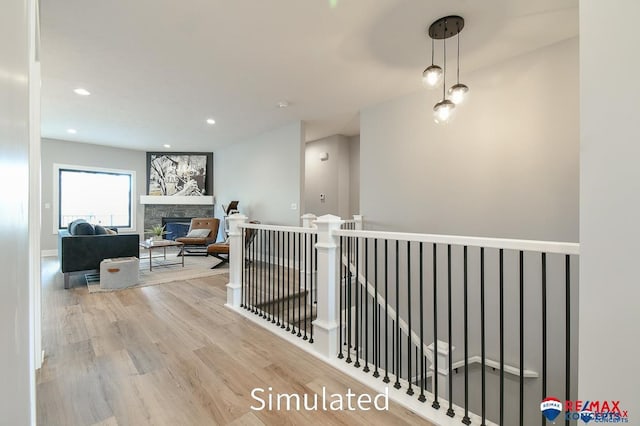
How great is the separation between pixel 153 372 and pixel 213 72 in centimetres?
307

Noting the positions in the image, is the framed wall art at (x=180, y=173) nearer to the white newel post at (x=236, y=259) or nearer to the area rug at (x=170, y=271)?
the area rug at (x=170, y=271)

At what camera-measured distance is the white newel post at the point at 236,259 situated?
9.87 feet

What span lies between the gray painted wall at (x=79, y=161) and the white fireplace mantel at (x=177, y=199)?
309 mm

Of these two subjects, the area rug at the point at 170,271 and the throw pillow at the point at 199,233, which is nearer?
the area rug at the point at 170,271

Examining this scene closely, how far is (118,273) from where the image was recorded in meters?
3.73

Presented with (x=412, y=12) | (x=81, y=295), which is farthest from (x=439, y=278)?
(x=81, y=295)

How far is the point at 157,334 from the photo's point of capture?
7.79 ft

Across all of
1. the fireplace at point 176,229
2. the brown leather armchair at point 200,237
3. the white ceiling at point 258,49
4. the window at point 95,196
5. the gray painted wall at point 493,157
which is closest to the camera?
the white ceiling at point 258,49

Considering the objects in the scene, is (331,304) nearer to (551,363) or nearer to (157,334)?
(157,334)

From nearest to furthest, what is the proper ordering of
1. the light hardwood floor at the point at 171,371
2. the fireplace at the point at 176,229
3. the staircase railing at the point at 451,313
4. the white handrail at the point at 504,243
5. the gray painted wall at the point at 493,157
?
1. the white handrail at the point at 504,243
2. the light hardwood floor at the point at 171,371
3. the staircase railing at the point at 451,313
4. the gray painted wall at the point at 493,157
5. the fireplace at the point at 176,229

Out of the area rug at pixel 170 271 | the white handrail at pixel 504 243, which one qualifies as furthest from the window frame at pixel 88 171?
the white handrail at pixel 504 243

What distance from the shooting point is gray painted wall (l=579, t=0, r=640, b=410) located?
28.7 inches

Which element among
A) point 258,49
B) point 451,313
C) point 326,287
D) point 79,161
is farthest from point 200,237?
point 451,313

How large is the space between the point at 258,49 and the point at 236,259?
7.26 feet
